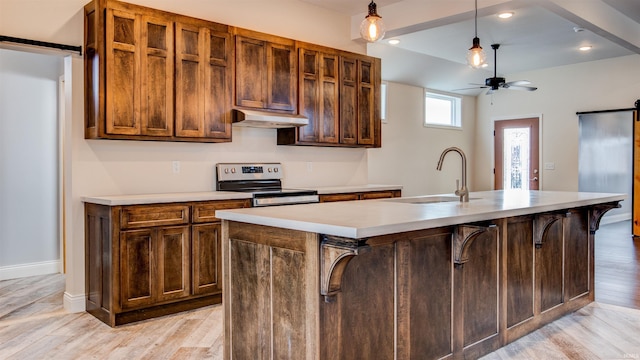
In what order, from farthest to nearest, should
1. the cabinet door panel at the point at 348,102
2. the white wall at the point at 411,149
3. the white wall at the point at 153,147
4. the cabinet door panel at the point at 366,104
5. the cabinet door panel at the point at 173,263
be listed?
the white wall at the point at 411,149 < the cabinet door panel at the point at 366,104 < the cabinet door panel at the point at 348,102 < the white wall at the point at 153,147 < the cabinet door panel at the point at 173,263

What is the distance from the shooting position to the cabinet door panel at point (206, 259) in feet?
12.1

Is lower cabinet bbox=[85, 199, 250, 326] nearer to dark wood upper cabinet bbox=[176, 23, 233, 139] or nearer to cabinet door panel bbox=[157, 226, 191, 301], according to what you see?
cabinet door panel bbox=[157, 226, 191, 301]

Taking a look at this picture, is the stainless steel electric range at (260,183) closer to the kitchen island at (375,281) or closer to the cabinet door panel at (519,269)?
the kitchen island at (375,281)

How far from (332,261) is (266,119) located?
2.58 metres

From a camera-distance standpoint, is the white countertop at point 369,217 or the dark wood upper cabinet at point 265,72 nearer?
the white countertop at point 369,217

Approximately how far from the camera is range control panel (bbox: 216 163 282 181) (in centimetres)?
440

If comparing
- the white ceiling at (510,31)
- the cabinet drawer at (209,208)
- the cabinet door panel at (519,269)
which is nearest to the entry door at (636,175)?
the white ceiling at (510,31)

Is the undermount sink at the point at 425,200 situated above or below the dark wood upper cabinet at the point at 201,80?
below

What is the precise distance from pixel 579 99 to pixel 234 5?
6.16m

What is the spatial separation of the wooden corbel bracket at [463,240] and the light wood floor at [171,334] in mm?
688

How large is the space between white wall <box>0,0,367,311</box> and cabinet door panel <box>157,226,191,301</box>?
0.66 metres

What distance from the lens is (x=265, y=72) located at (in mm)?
4465

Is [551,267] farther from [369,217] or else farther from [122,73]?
[122,73]

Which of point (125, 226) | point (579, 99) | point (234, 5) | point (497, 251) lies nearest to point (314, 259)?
point (497, 251)
